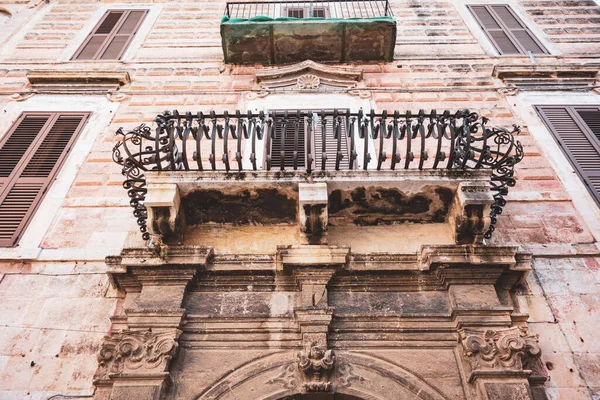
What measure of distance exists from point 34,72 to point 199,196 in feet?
14.6

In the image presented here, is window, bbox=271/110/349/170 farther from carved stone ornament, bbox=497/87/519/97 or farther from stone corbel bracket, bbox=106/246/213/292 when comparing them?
carved stone ornament, bbox=497/87/519/97

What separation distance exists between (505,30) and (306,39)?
12.5ft

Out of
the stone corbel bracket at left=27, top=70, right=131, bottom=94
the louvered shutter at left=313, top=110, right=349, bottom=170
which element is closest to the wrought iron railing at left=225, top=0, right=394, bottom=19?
the stone corbel bracket at left=27, top=70, right=131, bottom=94

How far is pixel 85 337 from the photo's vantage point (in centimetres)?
482

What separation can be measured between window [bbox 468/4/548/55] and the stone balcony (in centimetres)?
216

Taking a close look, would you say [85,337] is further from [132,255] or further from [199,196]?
[199,196]

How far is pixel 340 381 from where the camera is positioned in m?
4.39

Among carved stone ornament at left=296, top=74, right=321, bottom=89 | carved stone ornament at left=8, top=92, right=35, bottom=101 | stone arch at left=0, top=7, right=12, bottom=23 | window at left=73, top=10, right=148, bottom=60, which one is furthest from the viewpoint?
stone arch at left=0, top=7, right=12, bottom=23

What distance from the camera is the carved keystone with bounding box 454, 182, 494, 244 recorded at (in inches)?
198

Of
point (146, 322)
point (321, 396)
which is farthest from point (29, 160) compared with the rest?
point (321, 396)

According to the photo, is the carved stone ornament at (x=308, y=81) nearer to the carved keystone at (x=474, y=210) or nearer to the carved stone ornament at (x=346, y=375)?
the carved keystone at (x=474, y=210)

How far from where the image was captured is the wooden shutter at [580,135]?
21.2 ft

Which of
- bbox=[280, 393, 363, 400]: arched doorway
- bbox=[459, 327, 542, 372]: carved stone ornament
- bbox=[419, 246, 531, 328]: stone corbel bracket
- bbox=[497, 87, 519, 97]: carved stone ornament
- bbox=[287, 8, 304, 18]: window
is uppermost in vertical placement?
bbox=[287, 8, 304, 18]: window

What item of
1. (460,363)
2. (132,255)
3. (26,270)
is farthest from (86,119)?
(460,363)
